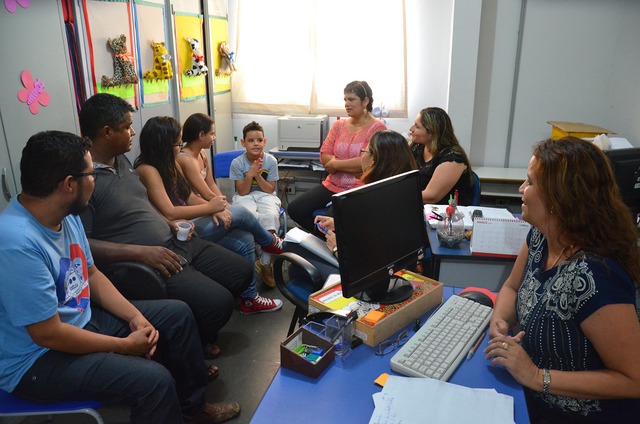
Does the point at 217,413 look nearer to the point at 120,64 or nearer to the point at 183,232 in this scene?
the point at 183,232

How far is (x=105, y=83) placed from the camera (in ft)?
8.85

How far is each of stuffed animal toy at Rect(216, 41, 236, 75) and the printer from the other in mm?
743

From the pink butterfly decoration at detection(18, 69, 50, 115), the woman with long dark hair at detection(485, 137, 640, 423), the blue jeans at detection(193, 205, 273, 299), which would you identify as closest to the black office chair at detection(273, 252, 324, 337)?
the blue jeans at detection(193, 205, 273, 299)

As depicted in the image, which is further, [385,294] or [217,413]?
[217,413]

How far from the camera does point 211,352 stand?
8.45 ft

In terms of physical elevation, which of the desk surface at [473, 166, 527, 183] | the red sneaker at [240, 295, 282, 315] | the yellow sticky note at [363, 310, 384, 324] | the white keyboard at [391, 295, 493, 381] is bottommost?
the red sneaker at [240, 295, 282, 315]

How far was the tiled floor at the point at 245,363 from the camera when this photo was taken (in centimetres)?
217

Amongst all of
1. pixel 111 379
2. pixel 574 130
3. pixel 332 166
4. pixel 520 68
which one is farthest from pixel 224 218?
pixel 520 68

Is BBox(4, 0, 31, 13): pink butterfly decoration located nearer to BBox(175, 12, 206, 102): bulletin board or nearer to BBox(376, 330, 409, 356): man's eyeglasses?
BBox(175, 12, 206, 102): bulletin board

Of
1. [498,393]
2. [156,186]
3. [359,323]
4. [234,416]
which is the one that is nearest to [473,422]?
[498,393]

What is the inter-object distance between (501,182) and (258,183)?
2.08 m

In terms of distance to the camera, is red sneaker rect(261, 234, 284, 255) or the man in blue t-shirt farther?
red sneaker rect(261, 234, 284, 255)

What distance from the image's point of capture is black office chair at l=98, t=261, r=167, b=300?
212cm

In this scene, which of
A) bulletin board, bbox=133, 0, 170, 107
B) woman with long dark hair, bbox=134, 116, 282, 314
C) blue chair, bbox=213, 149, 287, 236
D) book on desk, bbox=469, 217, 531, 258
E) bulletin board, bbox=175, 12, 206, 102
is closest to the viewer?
book on desk, bbox=469, 217, 531, 258
